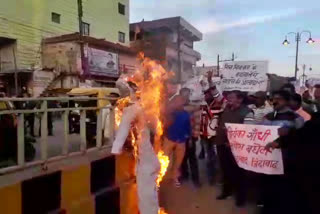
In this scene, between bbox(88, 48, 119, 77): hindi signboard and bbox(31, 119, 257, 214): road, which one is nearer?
bbox(31, 119, 257, 214): road

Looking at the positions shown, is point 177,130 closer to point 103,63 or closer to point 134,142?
point 134,142

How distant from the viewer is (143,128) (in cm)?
414

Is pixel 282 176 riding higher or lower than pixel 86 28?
lower

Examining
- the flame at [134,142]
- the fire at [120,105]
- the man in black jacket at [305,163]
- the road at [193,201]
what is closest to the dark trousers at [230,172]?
the road at [193,201]

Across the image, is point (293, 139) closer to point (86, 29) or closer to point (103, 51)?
point (103, 51)

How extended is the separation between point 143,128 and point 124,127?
0.27m

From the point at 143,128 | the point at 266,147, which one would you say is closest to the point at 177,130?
the point at 266,147

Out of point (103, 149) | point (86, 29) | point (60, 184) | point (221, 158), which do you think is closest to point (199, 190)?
point (221, 158)

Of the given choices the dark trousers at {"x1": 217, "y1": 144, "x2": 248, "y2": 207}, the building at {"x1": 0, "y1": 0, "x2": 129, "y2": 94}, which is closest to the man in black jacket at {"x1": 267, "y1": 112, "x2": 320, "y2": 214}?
the dark trousers at {"x1": 217, "y1": 144, "x2": 248, "y2": 207}

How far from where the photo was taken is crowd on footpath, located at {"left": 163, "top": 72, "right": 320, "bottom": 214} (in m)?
4.40

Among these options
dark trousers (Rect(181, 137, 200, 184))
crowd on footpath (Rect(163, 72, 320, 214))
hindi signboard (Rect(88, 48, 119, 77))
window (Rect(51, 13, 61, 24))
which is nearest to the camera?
crowd on footpath (Rect(163, 72, 320, 214))

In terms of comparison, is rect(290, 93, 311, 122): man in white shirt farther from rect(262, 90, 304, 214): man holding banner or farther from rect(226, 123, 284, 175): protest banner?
rect(226, 123, 284, 175): protest banner

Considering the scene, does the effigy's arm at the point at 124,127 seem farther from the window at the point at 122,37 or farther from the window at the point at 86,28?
the window at the point at 122,37

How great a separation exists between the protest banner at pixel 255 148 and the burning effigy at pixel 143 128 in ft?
4.66
